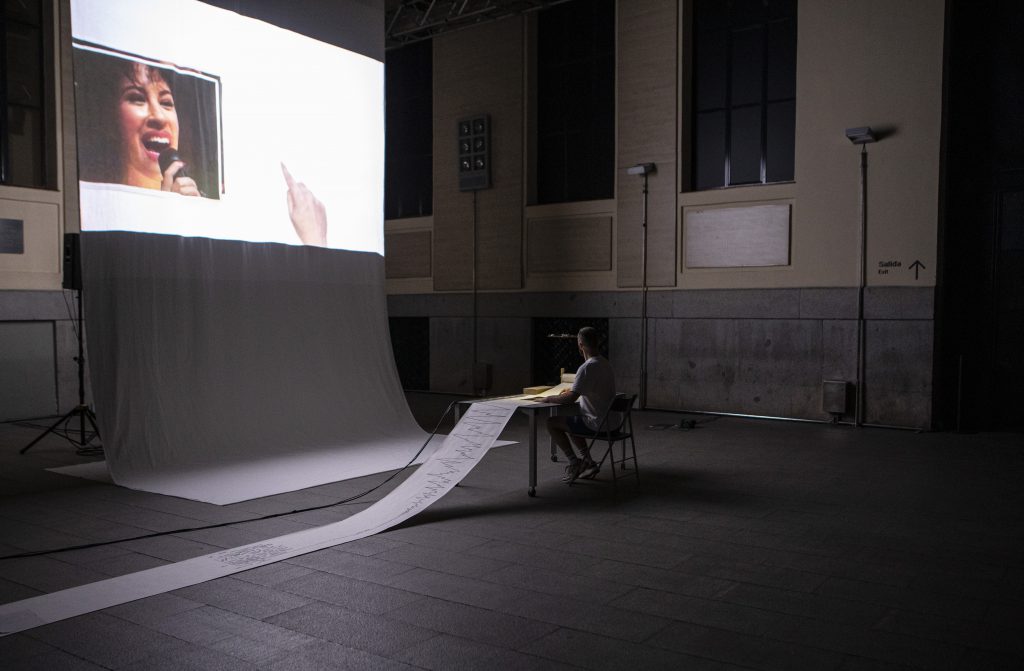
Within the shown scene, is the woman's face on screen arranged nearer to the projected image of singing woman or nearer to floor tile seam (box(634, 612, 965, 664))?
the projected image of singing woman

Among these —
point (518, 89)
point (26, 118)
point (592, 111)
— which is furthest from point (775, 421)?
point (26, 118)

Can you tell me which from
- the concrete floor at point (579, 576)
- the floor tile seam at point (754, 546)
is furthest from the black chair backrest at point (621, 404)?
the floor tile seam at point (754, 546)

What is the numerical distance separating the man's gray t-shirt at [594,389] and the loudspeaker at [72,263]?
4.84 m

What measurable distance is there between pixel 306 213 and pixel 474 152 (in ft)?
16.0

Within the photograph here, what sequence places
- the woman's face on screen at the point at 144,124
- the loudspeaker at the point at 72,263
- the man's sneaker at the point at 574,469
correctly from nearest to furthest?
the man's sneaker at the point at 574,469
the woman's face on screen at the point at 144,124
the loudspeaker at the point at 72,263

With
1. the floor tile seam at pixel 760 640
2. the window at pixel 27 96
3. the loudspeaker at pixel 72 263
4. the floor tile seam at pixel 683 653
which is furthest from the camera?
the window at pixel 27 96

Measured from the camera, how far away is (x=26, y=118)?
10.8 m

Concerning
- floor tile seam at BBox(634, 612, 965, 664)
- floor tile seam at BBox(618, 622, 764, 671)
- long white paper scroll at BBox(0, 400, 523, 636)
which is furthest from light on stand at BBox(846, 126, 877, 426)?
floor tile seam at BBox(618, 622, 764, 671)

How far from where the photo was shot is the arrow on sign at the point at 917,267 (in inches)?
381

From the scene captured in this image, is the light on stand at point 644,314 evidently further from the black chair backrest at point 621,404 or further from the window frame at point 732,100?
the black chair backrest at point 621,404

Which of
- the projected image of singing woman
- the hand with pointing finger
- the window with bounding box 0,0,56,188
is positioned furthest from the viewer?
the window with bounding box 0,0,56,188

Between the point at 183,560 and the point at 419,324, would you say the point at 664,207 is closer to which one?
the point at 419,324

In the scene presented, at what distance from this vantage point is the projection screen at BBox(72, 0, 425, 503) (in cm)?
736

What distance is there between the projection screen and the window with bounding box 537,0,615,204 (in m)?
3.69
